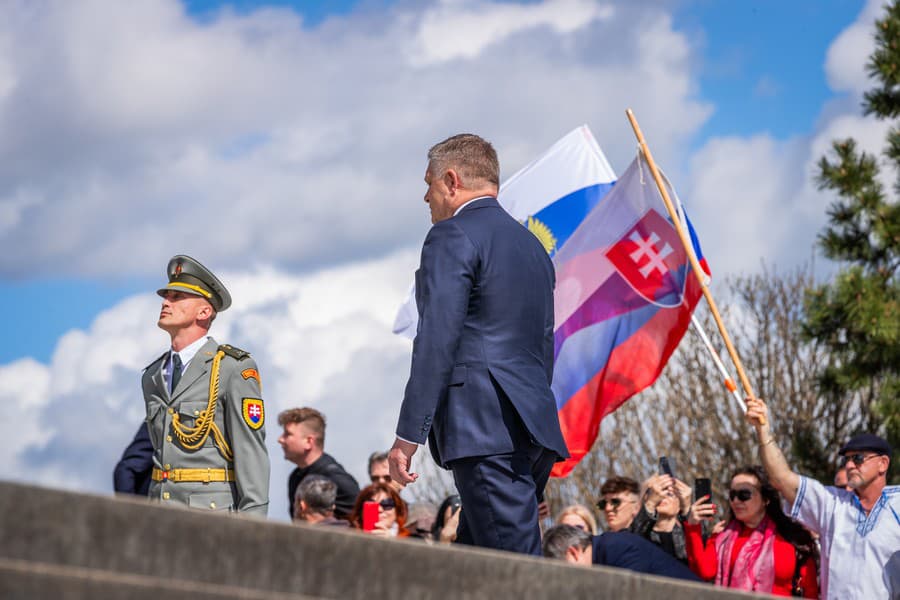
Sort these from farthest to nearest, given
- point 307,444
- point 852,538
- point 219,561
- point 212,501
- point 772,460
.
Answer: point 307,444
point 772,460
point 852,538
point 212,501
point 219,561

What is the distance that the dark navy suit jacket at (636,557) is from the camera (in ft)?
23.1

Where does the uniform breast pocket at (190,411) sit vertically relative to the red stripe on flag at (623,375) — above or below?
below

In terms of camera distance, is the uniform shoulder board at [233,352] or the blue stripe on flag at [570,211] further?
the blue stripe on flag at [570,211]

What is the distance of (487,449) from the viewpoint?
455 centimetres

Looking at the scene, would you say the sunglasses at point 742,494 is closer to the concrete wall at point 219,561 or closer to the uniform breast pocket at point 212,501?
the uniform breast pocket at point 212,501

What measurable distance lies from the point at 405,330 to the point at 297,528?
304 inches

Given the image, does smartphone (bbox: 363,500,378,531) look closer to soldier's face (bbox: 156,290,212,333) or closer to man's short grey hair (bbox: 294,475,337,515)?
man's short grey hair (bbox: 294,475,337,515)

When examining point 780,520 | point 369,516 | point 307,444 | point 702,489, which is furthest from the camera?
point 307,444

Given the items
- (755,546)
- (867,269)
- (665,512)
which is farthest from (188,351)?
(867,269)

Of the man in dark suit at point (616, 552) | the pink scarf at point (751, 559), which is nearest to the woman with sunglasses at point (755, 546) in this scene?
the pink scarf at point (751, 559)

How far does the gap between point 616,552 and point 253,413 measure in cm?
254

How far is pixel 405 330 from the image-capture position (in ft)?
35.2

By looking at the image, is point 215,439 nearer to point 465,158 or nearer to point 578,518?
point 465,158

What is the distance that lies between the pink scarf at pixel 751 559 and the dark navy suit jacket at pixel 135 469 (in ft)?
10.8
